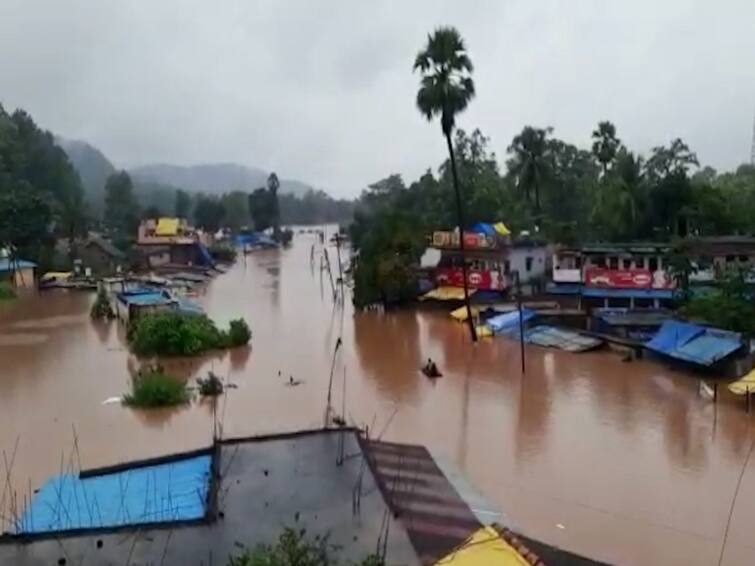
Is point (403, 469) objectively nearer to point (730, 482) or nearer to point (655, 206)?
point (730, 482)

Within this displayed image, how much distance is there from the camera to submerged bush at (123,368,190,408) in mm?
18641

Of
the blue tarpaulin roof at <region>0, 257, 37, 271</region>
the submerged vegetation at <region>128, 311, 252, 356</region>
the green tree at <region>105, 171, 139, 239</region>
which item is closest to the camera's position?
the submerged vegetation at <region>128, 311, 252, 356</region>

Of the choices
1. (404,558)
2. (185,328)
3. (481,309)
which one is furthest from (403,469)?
(481,309)

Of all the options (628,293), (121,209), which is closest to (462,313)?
(628,293)

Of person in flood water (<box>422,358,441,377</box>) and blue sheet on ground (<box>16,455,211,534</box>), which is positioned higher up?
blue sheet on ground (<box>16,455,211,534</box>)

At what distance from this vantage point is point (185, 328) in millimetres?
25094

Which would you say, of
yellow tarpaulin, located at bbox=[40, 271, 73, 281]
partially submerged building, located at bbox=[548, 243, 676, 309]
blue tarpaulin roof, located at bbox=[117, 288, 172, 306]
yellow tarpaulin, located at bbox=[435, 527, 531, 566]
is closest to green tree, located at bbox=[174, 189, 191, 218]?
yellow tarpaulin, located at bbox=[40, 271, 73, 281]

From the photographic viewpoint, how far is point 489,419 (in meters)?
18.0

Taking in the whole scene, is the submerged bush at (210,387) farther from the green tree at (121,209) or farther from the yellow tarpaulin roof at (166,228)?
the green tree at (121,209)

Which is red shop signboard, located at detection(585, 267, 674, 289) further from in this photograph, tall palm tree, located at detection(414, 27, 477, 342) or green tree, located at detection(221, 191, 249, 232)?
green tree, located at detection(221, 191, 249, 232)

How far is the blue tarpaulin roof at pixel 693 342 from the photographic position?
20.6m

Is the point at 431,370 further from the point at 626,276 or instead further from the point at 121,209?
the point at 121,209

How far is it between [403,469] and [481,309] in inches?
847

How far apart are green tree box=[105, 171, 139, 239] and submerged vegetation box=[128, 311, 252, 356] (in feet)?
132
